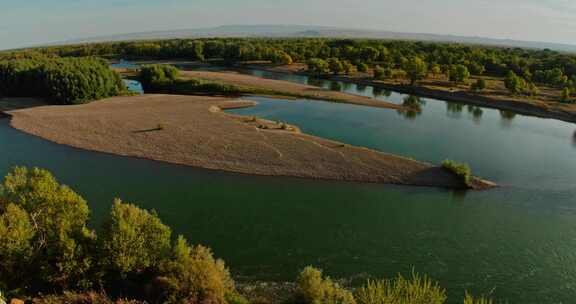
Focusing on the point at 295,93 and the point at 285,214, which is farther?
the point at 295,93

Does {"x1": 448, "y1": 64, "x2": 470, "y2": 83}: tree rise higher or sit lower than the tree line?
higher

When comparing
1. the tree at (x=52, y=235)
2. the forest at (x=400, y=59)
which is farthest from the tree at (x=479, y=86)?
the tree at (x=52, y=235)

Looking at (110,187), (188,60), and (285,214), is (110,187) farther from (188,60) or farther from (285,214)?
(188,60)

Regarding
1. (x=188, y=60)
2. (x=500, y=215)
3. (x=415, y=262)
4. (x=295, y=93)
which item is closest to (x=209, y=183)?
(x=415, y=262)

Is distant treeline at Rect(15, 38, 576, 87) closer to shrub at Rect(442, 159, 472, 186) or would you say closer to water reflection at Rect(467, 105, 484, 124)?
water reflection at Rect(467, 105, 484, 124)

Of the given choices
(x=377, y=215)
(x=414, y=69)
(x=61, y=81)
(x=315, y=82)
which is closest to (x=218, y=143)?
(x=377, y=215)

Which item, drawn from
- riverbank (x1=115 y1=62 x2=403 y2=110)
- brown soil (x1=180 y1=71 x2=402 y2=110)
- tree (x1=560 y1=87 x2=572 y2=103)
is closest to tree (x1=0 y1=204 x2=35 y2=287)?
riverbank (x1=115 y1=62 x2=403 y2=110)
